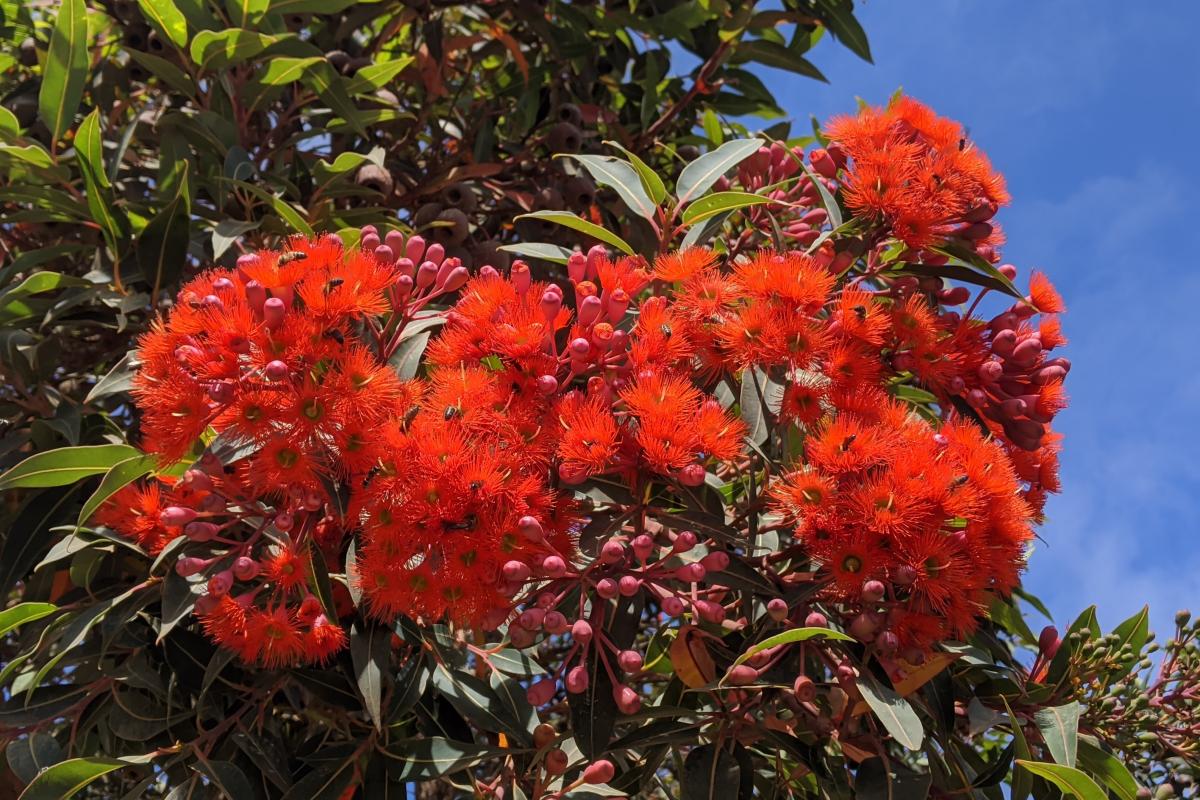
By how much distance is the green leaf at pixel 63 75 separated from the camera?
9.36 feet

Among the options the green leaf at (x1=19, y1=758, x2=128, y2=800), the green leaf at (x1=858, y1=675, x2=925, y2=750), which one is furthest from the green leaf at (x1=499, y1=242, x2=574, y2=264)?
the green leaf at (x1=19, y1=758, x2=128, y2=800)

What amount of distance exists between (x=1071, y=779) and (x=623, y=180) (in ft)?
4.78

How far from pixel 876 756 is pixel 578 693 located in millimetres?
545

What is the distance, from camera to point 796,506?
1795 millimetres

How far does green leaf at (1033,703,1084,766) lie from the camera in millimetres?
1949

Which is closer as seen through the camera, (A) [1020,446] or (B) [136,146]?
(A) [1020,446]

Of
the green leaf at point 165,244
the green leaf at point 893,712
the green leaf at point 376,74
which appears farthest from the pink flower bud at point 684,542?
the green leaf at point 376,74

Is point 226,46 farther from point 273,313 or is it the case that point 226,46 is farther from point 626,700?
point 626,700

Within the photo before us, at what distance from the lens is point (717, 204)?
234cm

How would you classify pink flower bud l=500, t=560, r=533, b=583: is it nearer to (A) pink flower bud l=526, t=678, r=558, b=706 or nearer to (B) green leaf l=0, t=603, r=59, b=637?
(A) pink flower bud l=526, t=678, r=558, b=706

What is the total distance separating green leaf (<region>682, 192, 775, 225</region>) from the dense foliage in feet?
0.04

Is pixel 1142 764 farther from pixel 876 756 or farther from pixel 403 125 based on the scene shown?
pixel 403 125

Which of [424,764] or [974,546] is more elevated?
[974,546]

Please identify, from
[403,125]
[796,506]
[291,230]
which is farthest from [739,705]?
[403,125]
